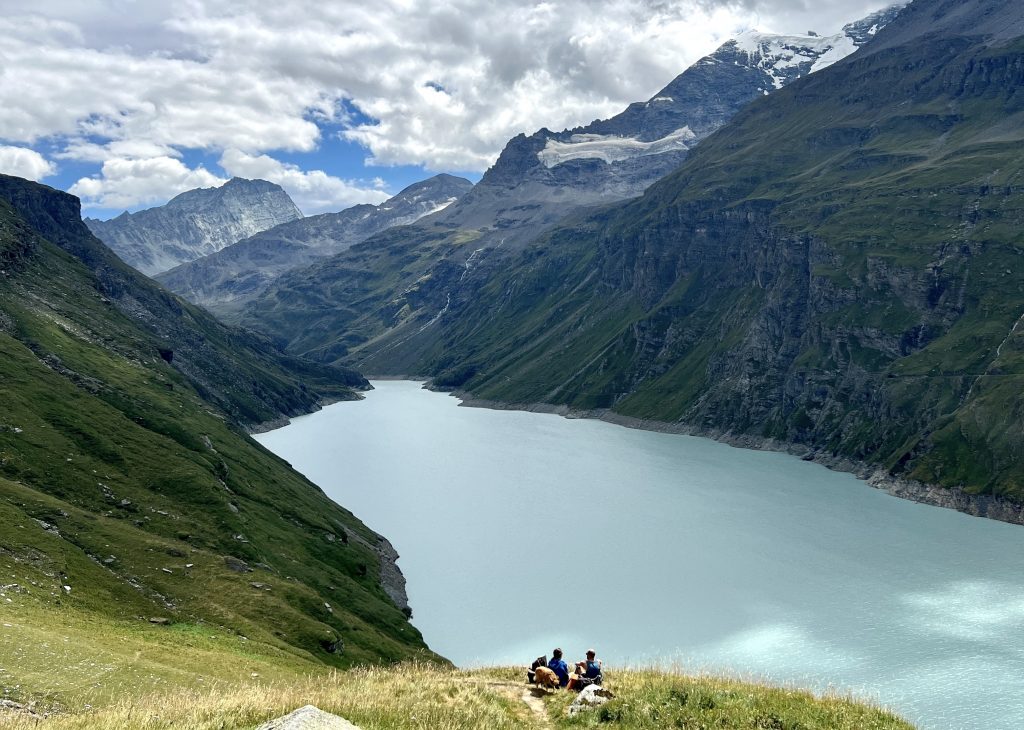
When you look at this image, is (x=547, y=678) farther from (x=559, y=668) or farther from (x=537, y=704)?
(x=537, y=704)

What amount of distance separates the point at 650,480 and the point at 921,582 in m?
86.6

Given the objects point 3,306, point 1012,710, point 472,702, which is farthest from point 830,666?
point 3,306

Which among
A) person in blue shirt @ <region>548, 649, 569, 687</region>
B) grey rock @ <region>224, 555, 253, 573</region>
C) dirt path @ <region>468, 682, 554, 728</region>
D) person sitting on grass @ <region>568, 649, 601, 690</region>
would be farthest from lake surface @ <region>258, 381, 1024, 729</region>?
dirt path @ <region>468, 682, 554, 728</region>

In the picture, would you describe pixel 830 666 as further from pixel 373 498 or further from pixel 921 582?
pixel 373 498

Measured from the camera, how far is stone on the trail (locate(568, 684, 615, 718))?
2644 centimetres

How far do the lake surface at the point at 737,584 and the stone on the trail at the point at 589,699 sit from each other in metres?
28.8

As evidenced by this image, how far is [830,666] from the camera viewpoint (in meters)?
83.7

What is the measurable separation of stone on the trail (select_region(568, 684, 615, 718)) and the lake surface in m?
28.8

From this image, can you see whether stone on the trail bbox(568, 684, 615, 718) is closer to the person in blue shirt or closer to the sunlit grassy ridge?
the sunlit grassy ridge

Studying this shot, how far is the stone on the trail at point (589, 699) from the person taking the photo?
26.4 meters

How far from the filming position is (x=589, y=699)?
88.1 feet

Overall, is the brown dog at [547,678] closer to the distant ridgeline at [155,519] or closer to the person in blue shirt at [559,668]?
the person in blue shirt at [559,668]

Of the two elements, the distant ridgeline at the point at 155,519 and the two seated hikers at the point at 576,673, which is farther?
the distant ridgeline at the point at 155,519

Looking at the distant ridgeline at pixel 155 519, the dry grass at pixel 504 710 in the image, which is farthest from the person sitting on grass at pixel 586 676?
the distant ridgeline at pixel 155 519
